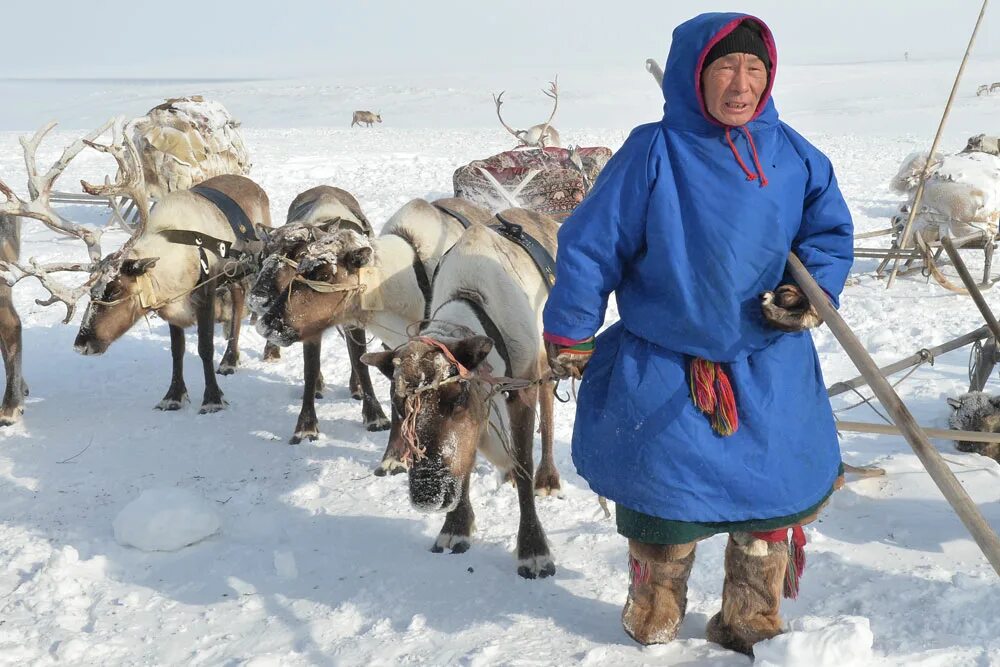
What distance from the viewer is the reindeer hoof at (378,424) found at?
18.9 feet

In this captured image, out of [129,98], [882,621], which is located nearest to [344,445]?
[882,621]

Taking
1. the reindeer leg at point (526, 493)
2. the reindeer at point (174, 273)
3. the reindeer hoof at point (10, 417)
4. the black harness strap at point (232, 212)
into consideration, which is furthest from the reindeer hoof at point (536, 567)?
the reindeer hoof at point (10, 417)

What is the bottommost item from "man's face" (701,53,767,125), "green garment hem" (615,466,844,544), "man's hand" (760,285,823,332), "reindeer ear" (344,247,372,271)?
"green garment hem" (615,466,844,544)

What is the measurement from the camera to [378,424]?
577cm

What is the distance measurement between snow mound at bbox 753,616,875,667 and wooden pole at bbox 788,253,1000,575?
2.35 feet

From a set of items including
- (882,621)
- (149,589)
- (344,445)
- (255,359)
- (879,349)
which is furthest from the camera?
(255,359)

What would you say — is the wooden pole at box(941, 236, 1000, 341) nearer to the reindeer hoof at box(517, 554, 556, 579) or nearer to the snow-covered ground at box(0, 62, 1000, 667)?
the snow-covered ground at box(0, 62, 1000, 667)

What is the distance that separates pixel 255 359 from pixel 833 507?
4.89m

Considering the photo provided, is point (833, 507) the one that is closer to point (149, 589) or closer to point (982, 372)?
point (982, 372)

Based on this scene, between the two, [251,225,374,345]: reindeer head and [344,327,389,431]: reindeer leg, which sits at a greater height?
[251,225,374,345]: reindeer head

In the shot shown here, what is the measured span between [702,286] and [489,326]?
134cm

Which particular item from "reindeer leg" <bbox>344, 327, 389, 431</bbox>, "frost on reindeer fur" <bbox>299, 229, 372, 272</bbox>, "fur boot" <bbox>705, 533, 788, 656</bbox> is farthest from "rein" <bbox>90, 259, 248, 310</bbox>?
"fur boot" <bbox>705, 533, 788, 656</bbox>

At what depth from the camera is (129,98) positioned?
5931 centimetres

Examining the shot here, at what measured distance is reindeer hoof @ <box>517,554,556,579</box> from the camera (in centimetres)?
376
